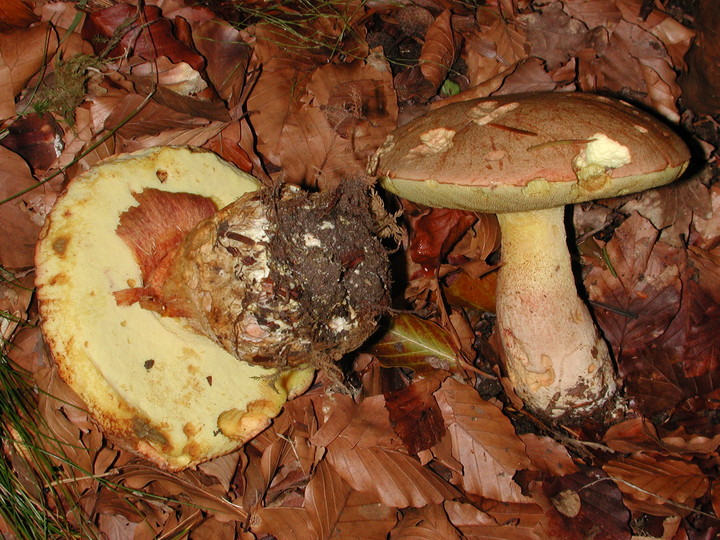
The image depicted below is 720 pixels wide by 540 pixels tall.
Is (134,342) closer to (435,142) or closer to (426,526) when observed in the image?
(435,142)

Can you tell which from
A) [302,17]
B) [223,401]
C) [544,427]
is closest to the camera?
[223,401]

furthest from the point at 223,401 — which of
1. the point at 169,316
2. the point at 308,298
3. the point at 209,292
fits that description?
the point at 308,298

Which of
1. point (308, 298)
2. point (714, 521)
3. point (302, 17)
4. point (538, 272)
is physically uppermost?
point (302, 17)

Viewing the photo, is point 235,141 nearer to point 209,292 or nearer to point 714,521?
point 209,292

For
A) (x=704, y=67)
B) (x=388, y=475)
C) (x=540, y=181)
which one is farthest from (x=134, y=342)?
(x=704, y=67)

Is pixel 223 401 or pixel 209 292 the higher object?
pixel 209 292

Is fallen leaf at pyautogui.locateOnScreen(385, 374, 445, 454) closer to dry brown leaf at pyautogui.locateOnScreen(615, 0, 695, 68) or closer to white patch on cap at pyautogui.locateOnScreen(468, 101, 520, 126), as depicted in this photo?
white patch on cap at pyautogui.locateOnScreen(468, 101, 520, 126)

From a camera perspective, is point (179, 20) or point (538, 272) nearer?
point (538, 272)

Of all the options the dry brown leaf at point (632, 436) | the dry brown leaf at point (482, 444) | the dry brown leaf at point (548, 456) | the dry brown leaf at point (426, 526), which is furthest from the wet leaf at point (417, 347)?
the dry brown leaf at point (632, 436)

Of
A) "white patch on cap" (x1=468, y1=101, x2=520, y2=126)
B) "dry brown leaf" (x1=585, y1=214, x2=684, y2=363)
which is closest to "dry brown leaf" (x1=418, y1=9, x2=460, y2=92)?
"white patch on cap" (x1=468, y1=101, x2=520, y2=126)
